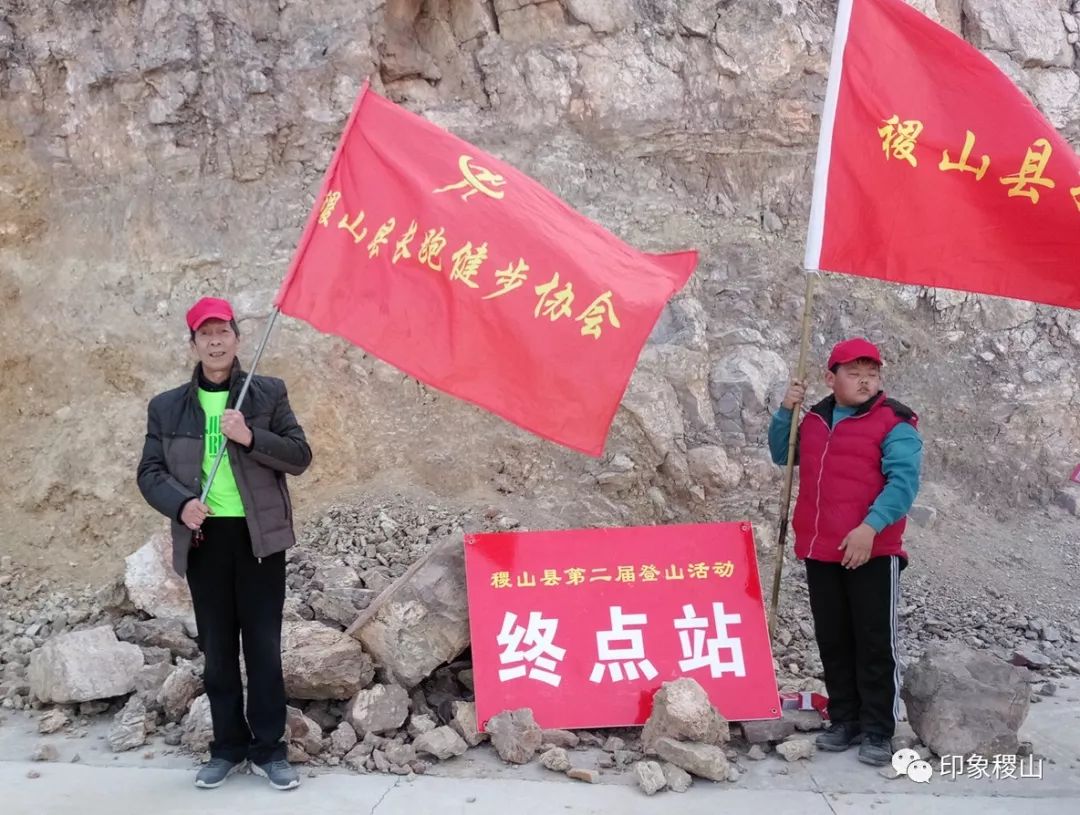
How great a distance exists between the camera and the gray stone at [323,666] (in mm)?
4176

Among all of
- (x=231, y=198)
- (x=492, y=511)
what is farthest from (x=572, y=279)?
(x=231, y=198)

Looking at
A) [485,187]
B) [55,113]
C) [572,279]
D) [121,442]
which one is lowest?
[121,442]

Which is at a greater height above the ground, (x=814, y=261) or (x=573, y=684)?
(x=814, y=261)

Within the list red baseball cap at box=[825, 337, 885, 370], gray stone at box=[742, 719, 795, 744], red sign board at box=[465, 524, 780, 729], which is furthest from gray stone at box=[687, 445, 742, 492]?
red baseball cap at box=[825, 337, 885, 370]

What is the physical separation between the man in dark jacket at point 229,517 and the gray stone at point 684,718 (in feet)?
4.53

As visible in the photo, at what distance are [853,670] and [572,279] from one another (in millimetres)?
2001

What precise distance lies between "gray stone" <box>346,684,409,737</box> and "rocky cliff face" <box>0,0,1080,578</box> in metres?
2.36

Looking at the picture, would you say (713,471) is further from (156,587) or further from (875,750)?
(156,587)

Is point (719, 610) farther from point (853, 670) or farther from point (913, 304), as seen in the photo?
point (913, 304)

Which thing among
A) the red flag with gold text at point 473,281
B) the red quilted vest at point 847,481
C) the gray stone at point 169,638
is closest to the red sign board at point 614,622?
the red quilted vest at point 847,481

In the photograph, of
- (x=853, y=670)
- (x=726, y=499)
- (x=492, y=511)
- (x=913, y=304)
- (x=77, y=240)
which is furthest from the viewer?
(x=913, y=304)

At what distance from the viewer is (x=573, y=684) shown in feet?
13.7

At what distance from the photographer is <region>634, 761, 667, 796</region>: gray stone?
3.66m

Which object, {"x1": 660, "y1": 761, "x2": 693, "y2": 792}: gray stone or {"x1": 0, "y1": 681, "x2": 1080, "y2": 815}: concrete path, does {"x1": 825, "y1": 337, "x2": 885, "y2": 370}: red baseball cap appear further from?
{"x1": 660, "y1": 761, "x2": 693, "y2": 792}: gray stone
